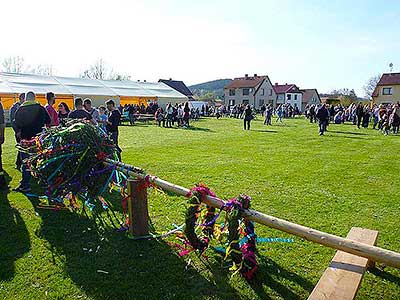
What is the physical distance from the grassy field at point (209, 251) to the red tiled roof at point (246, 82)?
206 ft

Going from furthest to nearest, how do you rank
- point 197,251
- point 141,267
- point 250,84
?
point 250,84 → point 197,251 → point 141,267

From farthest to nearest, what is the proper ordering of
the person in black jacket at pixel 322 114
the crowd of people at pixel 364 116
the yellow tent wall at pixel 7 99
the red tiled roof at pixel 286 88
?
the red tiled roof at pixel 286 88, the yellow tent wall at pixel 7 99, the crowd of people at pixel 364 116, the person in black jacket at pixel 322 114

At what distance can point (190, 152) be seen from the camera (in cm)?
1184

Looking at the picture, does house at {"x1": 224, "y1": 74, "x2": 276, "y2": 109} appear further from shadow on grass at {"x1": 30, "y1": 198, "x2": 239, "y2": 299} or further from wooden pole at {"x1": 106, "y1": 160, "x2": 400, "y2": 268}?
wooden pole at {"x1": 106, "y1": 160, "x2": 400, "y2": 268}

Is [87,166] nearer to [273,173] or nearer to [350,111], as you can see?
[273,173]

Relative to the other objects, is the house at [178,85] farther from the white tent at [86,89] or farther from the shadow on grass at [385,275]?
the shadow on grass at [385,275]

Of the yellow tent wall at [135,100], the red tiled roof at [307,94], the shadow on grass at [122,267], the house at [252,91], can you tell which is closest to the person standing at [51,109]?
the shadow on grass at [122,267]

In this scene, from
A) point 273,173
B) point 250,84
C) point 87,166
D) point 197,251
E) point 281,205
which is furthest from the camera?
point 250,84

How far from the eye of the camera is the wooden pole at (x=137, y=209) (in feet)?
14.9

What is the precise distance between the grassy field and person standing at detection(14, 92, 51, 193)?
395 mm

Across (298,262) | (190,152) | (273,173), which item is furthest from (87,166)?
(190,152)

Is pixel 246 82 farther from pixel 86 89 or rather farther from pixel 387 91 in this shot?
pixel 86 89

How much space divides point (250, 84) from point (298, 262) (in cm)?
6937

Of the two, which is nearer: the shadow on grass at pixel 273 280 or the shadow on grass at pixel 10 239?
the shadow on grass at pixel 273 280
